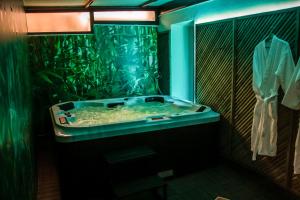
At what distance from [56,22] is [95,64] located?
3.48 ft

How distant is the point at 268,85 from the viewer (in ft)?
8.50

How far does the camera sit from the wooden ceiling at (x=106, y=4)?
3.74 m

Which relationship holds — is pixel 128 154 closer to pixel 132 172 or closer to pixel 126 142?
pixel 126 142

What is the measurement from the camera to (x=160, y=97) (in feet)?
14.9

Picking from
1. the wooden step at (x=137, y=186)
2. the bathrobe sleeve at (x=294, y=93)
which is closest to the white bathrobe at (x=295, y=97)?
the bathrobe sleeve at (x=294, y=93)

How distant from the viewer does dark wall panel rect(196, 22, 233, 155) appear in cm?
321

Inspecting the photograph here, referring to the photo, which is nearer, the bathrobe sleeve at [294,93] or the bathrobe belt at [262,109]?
the bathrobe sleeve at [294,93]

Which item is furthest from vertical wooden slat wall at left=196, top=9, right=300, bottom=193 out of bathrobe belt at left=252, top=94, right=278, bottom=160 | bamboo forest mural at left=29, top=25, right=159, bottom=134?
bamboo forest mural at left=29, top=25, right=159, bottom=134

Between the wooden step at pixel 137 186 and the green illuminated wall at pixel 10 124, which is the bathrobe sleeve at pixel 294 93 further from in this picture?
the green illuminated wall at pixel 10 124

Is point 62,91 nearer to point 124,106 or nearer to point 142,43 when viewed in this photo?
point 124,106

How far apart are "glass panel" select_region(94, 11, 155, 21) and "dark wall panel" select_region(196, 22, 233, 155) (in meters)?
1.45

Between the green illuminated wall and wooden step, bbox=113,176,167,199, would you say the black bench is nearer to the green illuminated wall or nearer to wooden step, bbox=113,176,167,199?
wooden step, bbox=113,176,167,199

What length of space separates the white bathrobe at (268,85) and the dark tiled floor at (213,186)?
1.28 feet

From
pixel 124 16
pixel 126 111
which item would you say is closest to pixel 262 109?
pixel 126 111
